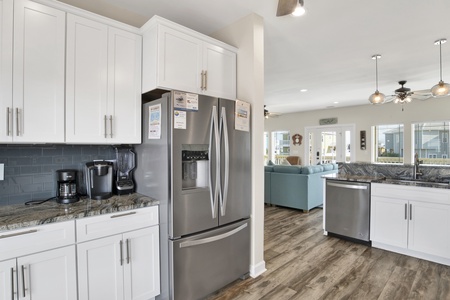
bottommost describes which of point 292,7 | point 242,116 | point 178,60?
point 242,116

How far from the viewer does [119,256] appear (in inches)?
69.9

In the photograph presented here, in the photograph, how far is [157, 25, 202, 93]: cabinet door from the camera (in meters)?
2.00

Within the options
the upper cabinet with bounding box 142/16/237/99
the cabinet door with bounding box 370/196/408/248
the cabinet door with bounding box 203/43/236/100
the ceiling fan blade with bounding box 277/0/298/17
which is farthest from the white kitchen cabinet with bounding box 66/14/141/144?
the cabinet door with bounding box 370/196/408/248

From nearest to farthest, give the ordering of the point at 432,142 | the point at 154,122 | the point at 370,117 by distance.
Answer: the point at 154,122, the point at 432,142, the point at 370,117

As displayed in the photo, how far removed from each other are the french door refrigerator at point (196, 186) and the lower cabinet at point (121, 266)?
0.32 ft

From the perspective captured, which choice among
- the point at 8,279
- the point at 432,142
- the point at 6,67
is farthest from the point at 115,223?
the point at 432,142

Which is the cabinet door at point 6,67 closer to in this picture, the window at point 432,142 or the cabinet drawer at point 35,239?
the cabinet drawer at point 35,239

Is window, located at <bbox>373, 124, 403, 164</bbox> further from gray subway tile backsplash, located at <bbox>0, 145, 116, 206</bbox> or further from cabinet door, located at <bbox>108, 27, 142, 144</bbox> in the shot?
gray subway tile backsplash, located at <bbox>0, 145, 116, 206</bbox>

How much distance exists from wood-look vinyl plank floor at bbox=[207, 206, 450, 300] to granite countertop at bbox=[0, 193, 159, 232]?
113 cm

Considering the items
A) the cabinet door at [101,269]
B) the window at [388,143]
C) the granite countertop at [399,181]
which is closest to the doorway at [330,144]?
the window at [388,143]

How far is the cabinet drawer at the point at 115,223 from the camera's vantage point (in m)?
→ 1.64

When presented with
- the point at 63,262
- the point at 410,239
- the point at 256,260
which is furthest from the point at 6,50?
the point at 410,239

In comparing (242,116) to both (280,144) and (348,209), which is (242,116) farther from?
(280,144)

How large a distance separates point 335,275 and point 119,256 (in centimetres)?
216
